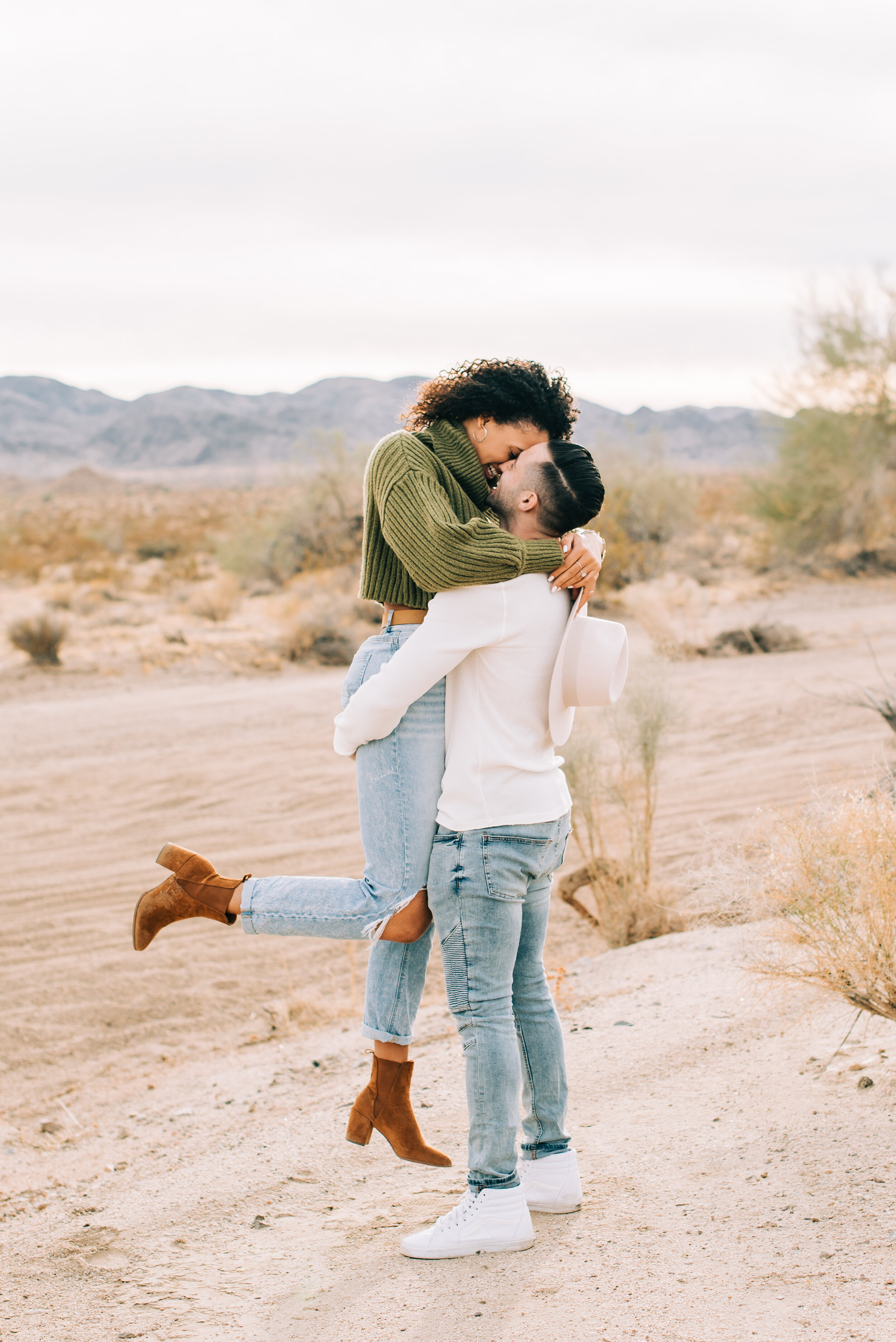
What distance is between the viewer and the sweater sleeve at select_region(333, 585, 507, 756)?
264 cm

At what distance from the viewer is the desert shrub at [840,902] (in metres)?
3.51

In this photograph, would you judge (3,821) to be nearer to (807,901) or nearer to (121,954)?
(121,954)

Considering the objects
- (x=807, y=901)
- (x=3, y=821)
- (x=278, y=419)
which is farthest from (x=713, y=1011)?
(x=278, y=419)

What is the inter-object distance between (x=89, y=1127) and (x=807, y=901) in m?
2.93

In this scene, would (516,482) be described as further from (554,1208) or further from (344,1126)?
(344,1126)

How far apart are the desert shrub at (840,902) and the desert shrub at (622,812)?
5.13ft

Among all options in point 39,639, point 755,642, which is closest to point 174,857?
point 755,642

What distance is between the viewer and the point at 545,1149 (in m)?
3.06

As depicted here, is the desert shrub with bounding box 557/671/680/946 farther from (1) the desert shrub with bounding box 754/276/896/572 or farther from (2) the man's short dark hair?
(1) the desert shrub with bounding box 754/276/896/572

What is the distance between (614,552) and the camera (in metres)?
20.4

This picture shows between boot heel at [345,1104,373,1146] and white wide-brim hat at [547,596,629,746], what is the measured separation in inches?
44.1

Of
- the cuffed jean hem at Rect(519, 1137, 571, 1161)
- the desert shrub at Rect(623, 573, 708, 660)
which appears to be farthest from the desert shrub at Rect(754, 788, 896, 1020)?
the desert shrub at Rect(623, 573, 708, 660)

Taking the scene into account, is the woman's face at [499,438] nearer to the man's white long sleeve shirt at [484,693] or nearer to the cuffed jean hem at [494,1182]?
the man's white long sleeve shirt at [484,693]

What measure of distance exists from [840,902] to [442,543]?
196 cm
